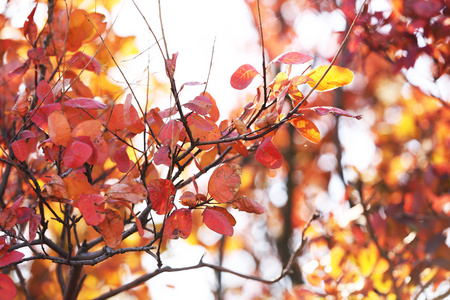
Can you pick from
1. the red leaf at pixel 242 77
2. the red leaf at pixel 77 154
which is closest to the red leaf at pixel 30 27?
the red leaf at pixel 77 154

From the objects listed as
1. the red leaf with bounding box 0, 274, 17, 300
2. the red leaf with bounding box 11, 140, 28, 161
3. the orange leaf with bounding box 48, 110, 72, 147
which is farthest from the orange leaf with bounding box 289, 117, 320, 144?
the red leaf with bounding box 0, 274, 17, 300

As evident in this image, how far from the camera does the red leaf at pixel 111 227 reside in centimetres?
81

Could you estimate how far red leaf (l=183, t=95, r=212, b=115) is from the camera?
0.83m

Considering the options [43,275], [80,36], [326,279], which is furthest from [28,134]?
[43,275]

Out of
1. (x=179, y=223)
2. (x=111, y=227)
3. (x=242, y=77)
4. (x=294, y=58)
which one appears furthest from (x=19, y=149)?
(x=294, y=58)

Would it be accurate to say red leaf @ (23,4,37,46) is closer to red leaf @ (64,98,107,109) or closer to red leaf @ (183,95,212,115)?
red leaf @ (64,98,107,109)

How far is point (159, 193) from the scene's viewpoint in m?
0.86

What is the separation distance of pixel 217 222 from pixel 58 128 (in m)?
0.40

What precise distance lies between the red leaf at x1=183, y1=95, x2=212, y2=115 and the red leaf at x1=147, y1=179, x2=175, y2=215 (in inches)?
6.6

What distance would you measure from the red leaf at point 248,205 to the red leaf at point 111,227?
258 mm

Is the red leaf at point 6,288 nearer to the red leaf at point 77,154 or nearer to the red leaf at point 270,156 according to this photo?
the red leaf at point 77,154

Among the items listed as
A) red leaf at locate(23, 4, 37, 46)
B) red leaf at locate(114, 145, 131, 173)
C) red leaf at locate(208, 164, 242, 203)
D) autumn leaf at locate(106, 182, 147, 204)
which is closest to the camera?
autumn leaf at locate(106, 182, 147, 204)

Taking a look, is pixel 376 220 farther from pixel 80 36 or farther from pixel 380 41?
pixel 80 36

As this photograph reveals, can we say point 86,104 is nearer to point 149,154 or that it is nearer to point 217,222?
point 149,154
